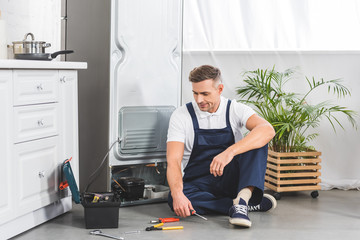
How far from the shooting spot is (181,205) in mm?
2812

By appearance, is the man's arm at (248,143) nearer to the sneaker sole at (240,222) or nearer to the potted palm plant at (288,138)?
the sneaker sole at (240,222)

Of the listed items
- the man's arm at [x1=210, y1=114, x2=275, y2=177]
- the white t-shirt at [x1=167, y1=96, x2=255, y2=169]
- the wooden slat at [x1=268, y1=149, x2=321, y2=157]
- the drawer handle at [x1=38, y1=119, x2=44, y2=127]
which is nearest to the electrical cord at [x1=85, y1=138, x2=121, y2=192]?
the white t-shirt at [x1=167, y1=96, x2=255, y2=169]

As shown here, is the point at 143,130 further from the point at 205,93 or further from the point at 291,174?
the point at 291,174

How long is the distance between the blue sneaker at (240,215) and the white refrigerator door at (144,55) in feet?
2.46

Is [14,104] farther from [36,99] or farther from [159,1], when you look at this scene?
[159,1]

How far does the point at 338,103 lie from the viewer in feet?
13.2

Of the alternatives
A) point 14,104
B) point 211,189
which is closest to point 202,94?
point 211,189

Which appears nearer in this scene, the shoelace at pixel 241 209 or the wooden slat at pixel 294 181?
the shoelace at pixel 241 209

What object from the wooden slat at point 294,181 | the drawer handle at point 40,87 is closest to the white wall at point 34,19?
the drawer handle at point 40,87

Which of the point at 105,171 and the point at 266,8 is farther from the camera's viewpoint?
the point at 266,8

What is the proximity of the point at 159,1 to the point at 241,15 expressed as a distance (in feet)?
2.89

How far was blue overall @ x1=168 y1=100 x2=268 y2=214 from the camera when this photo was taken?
2.98 meters

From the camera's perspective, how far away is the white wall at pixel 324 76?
156 inches

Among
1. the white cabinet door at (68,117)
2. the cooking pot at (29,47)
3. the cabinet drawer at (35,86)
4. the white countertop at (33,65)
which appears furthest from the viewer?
the white cabinet door at (68,117)
